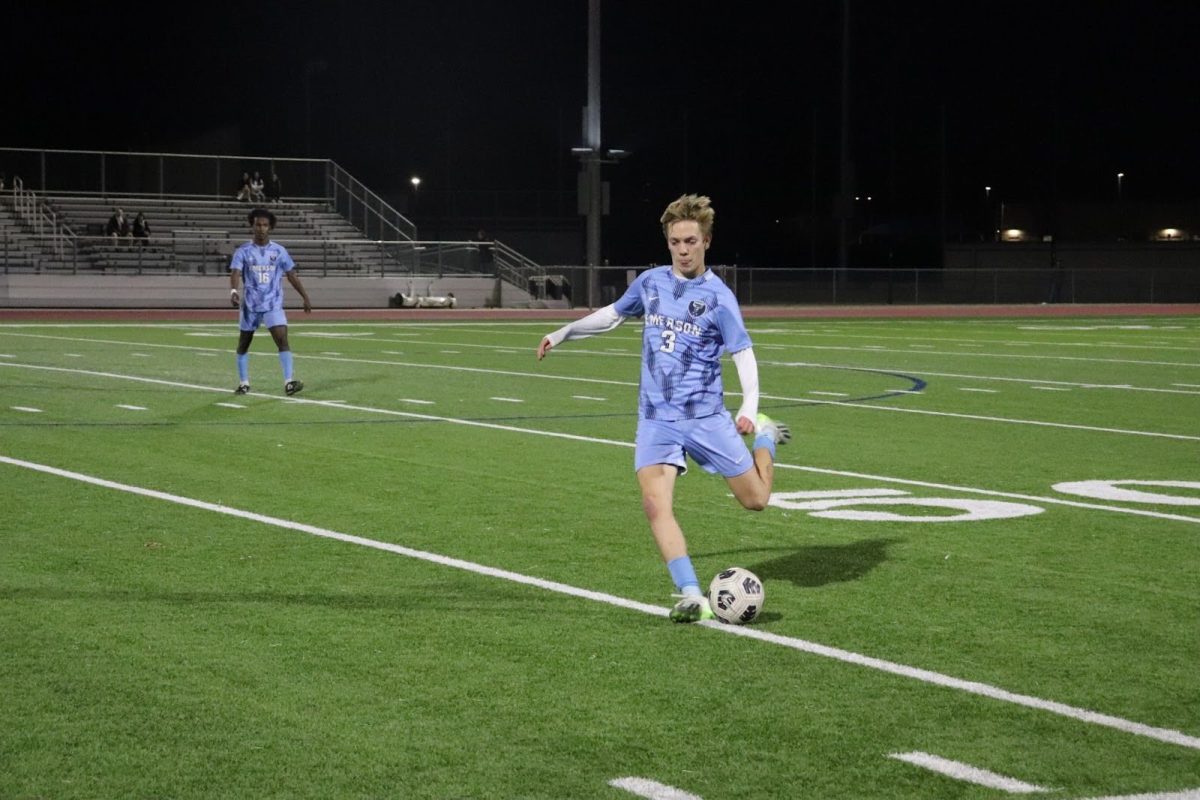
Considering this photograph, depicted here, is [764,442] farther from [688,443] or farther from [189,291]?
[189,291]

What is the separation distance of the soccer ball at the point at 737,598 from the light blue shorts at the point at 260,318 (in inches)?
468

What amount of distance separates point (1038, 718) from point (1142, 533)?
13.1 ft

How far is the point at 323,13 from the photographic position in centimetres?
6756

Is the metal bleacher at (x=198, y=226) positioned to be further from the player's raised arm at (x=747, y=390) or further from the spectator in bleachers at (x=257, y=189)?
the player's raised arm at (x=747, y=390)

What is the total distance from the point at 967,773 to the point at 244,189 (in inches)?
1900

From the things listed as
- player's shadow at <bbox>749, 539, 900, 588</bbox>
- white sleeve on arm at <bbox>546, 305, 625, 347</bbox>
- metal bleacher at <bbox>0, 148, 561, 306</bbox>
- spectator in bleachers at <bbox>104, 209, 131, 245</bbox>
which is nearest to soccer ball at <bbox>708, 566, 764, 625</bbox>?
player's shadow at <bbox>749, 539, 900, 588</bbox>

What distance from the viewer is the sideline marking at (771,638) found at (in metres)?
5.39

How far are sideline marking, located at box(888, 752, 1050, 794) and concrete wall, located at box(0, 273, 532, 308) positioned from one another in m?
38.6

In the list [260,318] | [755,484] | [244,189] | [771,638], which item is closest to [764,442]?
[755,484]

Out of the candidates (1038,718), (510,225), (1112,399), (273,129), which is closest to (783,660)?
(1038,718)

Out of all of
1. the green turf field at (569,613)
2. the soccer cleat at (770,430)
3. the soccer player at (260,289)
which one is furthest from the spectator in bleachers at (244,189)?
the soccer cleat at (770,430)

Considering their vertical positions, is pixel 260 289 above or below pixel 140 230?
below

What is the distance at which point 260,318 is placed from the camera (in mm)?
18281

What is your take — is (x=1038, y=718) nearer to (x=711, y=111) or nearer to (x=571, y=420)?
(x=571, y=420)
